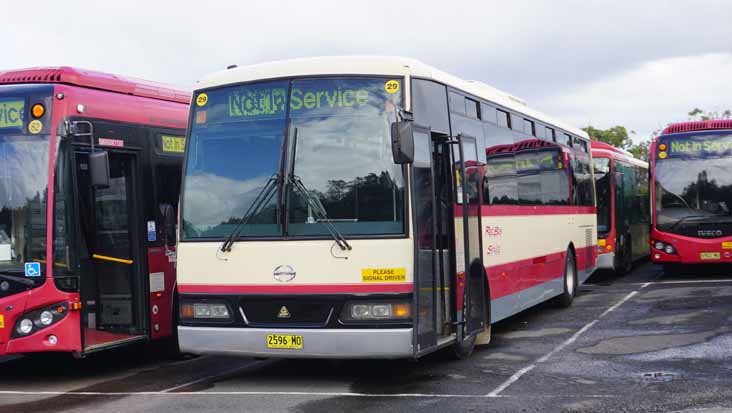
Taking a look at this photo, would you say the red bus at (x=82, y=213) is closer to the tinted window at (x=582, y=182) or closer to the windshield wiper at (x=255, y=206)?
the windshield wiper at (x=255, y=206)

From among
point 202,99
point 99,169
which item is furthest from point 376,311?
point 99,169

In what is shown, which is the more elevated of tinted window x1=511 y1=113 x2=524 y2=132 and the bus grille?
tinted window x1=511 y1=113 x2=524 y2=132

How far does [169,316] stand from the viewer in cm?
1173

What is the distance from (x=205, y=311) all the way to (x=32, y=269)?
6.57 feet

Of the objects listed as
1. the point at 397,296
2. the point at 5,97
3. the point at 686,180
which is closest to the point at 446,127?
the point at 397,296

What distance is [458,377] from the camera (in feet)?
32.7

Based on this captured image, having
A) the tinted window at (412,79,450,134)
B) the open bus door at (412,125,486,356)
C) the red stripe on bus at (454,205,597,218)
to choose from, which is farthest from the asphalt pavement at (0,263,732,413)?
the tinted window at (412,79,450,134)

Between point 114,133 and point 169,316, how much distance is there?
235cm

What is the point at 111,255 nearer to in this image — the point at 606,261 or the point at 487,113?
the point at 487,113

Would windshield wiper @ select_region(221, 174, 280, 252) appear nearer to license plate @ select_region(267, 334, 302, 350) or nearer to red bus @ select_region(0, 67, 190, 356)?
license plate @ select_region(267, 334, 302, 350)

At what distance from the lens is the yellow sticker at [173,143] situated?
1203cm

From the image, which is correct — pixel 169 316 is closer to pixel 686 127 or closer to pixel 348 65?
pixel 348 65

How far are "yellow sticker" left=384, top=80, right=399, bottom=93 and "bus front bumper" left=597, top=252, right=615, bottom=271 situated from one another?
1460 cm

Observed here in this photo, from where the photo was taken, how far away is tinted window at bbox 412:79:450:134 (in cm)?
961
